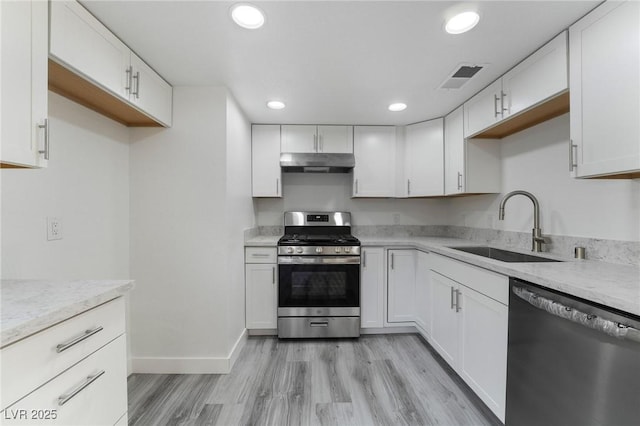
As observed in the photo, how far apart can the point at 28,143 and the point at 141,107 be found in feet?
2.48

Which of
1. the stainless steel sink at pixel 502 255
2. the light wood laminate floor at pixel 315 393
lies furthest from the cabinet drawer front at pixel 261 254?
the stainless steel sink at pixel 502 255

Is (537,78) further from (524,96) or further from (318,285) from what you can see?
(318,285)

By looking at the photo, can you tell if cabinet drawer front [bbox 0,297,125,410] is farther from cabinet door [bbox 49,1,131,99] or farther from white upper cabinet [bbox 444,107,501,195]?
white upper cabinet [bbox 444,107,501,195]

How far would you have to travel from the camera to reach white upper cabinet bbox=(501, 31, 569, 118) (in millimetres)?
1389

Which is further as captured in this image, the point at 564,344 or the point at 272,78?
the point at 272,78

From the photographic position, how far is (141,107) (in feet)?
5.36

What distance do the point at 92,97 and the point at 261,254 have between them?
65.5 inches

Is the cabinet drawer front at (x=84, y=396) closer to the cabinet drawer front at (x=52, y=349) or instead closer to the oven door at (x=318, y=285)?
the cabinet drawer front at (x=52, y=349)

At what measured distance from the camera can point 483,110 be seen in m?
2.01

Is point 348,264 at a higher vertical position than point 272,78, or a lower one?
lower

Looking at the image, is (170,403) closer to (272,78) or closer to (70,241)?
(70,241)

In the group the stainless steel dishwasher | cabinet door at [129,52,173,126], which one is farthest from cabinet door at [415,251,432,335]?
cabinet door at [129,52,173,126]

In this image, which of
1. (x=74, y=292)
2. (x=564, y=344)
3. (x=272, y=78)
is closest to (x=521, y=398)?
(x=564, y=344)

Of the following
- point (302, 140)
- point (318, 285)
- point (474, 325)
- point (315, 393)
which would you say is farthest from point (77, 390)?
point (302, 140)
